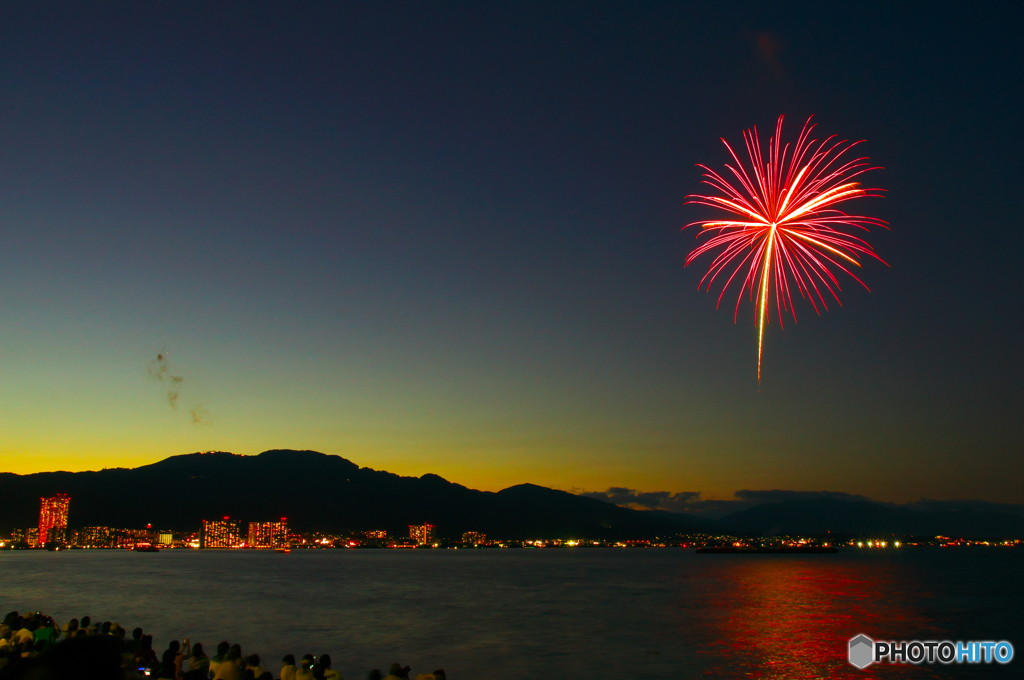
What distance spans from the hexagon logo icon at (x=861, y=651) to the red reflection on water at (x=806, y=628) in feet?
1.77

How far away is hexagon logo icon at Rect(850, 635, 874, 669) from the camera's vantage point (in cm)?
3436

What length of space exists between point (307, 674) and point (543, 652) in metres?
22.8

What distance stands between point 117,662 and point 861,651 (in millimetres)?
42299

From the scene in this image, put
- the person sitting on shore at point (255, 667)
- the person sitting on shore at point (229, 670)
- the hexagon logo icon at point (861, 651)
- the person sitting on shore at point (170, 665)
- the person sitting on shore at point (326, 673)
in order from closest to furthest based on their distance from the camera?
the person sitting on shore at point (326, 673), the person sitting on shore at point (229, 670), the person sitting on shore at point (255, 667), the person sitting on shore at point (170, 665), the hexagon logo icon at point (861, 651)

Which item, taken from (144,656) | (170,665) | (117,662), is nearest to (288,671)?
(170,665)

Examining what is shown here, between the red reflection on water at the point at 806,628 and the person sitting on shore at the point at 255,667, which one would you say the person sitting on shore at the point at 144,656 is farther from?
the red reflection on water at the point at 806,628

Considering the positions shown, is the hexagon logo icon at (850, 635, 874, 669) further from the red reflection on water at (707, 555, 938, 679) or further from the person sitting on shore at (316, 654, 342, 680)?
the person sitting on shore at (316, 654, 342, 680)

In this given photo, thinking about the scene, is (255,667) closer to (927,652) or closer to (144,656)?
(144,656)

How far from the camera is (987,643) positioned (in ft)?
147

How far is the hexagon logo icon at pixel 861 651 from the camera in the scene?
34359 mm

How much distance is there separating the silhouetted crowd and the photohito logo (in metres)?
26.7

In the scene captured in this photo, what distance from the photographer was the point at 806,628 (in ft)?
158

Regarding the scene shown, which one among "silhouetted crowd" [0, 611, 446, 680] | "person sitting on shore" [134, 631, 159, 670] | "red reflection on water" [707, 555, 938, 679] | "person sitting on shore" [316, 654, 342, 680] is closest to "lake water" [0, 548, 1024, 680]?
"red reflection on water" [707, 555, 938, 679]

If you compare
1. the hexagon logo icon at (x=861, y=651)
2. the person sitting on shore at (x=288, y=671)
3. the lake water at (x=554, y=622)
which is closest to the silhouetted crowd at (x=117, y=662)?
the person sitting on shore at (x=288, y=671)
